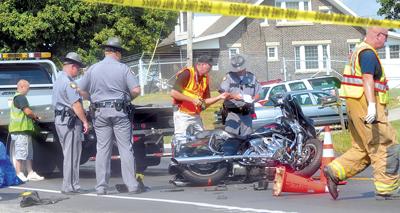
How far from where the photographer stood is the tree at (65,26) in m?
33.6

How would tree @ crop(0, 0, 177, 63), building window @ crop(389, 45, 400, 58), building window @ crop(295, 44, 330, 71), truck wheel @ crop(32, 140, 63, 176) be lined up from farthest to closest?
building window @ crop(389, 45, 400, 58)
building window @ crop(295, 44, 330, 71)
tree @ crop(0, 0, 177, 63)
truck wheel @ crop(32, 140, 63, 176)

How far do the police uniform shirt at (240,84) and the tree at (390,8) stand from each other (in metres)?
25.8

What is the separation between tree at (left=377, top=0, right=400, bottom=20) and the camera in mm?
35406

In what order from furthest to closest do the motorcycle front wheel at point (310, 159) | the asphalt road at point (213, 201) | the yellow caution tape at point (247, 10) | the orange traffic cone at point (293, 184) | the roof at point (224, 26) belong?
the roof at point (224, 26) → the motorcycle front wheel at point (310, 159) → the orange traffic cone at point (293, 184) → the asphalt road at point (213, 201) → the yellow caution tape at point (247, 10)

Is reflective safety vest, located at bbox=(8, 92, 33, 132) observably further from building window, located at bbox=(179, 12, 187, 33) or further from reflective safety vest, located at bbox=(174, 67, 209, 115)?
building window, located at bbox=(179, 12, 187, 33)

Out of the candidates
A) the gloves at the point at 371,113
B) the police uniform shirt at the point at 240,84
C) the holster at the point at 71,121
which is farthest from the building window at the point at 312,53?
the gloves at the point at 371,113

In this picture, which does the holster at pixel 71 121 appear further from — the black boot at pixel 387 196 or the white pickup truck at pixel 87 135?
the black boot at pixel 387 196

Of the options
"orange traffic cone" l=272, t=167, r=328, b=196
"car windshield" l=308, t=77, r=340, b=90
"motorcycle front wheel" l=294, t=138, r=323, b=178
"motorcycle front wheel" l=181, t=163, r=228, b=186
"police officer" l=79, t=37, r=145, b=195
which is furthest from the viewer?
"car windshield" l=308, t=77, r=340, b=90

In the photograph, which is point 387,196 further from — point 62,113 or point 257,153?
point 62,113

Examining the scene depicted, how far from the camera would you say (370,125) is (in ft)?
26.7

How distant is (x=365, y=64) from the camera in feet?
26.7

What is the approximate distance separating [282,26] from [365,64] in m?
38.8

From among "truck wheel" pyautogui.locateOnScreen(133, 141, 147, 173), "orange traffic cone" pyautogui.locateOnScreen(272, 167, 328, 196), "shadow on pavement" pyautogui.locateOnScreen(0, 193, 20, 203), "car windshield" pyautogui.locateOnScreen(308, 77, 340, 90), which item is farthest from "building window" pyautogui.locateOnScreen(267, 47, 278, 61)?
"orange traffic cone" pyautogui.locateOnScreen(272, 167, 328, 196)

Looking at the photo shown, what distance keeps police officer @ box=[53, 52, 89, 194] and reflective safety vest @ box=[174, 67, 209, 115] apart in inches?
55.6
